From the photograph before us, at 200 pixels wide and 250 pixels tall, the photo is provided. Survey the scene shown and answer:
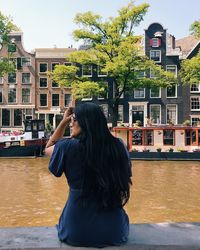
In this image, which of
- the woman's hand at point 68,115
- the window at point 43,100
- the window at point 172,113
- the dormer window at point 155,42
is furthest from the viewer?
the window at point 43,100

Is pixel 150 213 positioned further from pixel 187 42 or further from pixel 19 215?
pixel 187 42

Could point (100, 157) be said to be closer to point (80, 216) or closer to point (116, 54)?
point (80, 216)

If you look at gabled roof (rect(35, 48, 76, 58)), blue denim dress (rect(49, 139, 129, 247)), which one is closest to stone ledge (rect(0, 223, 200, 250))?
blue denim dress (rect(49, 139, 129, 247))

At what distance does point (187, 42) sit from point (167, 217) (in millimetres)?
30608

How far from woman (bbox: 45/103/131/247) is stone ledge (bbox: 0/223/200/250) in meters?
0.10

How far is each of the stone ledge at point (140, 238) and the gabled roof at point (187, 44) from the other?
101 feet

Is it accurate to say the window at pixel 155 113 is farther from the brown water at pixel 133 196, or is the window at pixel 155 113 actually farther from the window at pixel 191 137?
Result: the brown water at pixel 133 196

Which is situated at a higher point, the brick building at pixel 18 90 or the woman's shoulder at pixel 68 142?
the brick building at pixel 18 90

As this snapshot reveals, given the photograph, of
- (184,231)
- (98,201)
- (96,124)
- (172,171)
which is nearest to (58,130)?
(96,124)

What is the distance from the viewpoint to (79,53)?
2542 cm

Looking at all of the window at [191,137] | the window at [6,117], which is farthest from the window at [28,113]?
the window at [191,137]

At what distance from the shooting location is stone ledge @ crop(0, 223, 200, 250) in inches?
80.5

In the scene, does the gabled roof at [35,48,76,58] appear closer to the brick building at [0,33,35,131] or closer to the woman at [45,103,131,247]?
the brick building at [0,33,35,131]

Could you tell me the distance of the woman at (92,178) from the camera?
2.29 metres
